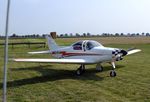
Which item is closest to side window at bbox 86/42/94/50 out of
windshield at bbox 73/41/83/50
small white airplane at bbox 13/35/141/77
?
small white airplane at bbox 13/35/141/77

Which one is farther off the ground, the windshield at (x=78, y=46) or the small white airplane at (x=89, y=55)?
the windshield at (x=78, y=46)

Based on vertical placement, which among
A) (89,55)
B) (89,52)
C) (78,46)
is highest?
(78,46)

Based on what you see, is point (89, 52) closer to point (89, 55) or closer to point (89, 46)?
point (89, 55)

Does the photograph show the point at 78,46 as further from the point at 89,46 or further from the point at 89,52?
the point at 89,52

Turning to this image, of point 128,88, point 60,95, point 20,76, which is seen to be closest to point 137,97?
point 128,88

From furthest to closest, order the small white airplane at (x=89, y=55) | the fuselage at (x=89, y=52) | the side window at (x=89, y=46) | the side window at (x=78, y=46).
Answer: the side window at (x=78, y=46), the side window at (x=89, y=46), the fuselage at (x=89, y=52), the small white airplane at (x=89, y=55)

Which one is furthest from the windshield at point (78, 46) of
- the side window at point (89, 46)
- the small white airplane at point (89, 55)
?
the side window at point (89, 46)

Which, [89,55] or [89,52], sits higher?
[89,52]

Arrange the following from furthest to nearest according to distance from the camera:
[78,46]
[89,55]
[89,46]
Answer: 1. [78,46]
2. [89,46]
3. [89,55]

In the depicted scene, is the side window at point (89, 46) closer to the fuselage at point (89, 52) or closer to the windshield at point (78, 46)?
the fuselage at point (89, 52)

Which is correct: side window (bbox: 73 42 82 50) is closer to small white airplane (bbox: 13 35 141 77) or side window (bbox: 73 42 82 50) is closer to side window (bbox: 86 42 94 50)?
small white airplane (bbox: 13 35 141 77)

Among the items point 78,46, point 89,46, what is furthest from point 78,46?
point 89,46

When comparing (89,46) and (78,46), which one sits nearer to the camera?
(89,46)

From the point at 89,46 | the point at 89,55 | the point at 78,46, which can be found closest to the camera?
the point at 89,55
